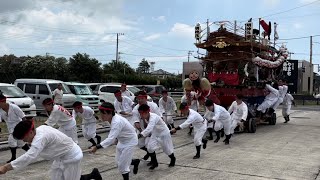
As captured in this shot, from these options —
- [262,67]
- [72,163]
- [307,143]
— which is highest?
[262,67]

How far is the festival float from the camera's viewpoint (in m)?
16.3

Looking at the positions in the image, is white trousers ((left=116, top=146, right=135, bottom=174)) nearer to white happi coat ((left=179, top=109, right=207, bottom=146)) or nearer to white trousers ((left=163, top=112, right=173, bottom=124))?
white happi coat ((left=179, top=109, right=207, bottom=146))

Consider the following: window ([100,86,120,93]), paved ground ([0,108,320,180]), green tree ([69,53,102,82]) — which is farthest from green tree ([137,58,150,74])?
paved ground ([0,108,320,180])

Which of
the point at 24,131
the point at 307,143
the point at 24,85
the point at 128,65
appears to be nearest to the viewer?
the point at 24,131

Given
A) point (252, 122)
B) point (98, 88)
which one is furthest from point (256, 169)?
point (98, 88)

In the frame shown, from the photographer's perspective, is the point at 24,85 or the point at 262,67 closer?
the point at 262,67

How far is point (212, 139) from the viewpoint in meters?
13.4

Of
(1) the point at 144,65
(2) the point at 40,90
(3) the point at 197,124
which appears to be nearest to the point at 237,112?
(3) the point at 197,124

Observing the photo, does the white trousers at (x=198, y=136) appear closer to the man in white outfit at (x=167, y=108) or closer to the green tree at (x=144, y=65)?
the man in white outfit at (x=167, y=108)

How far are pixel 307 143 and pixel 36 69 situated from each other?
151 feet

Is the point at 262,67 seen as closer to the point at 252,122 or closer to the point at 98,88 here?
the point at 252,122

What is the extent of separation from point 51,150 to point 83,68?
4585 centimetres

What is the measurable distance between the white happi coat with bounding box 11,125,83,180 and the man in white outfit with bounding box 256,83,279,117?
1280 centimetres

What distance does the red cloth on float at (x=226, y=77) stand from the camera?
54.2ft
